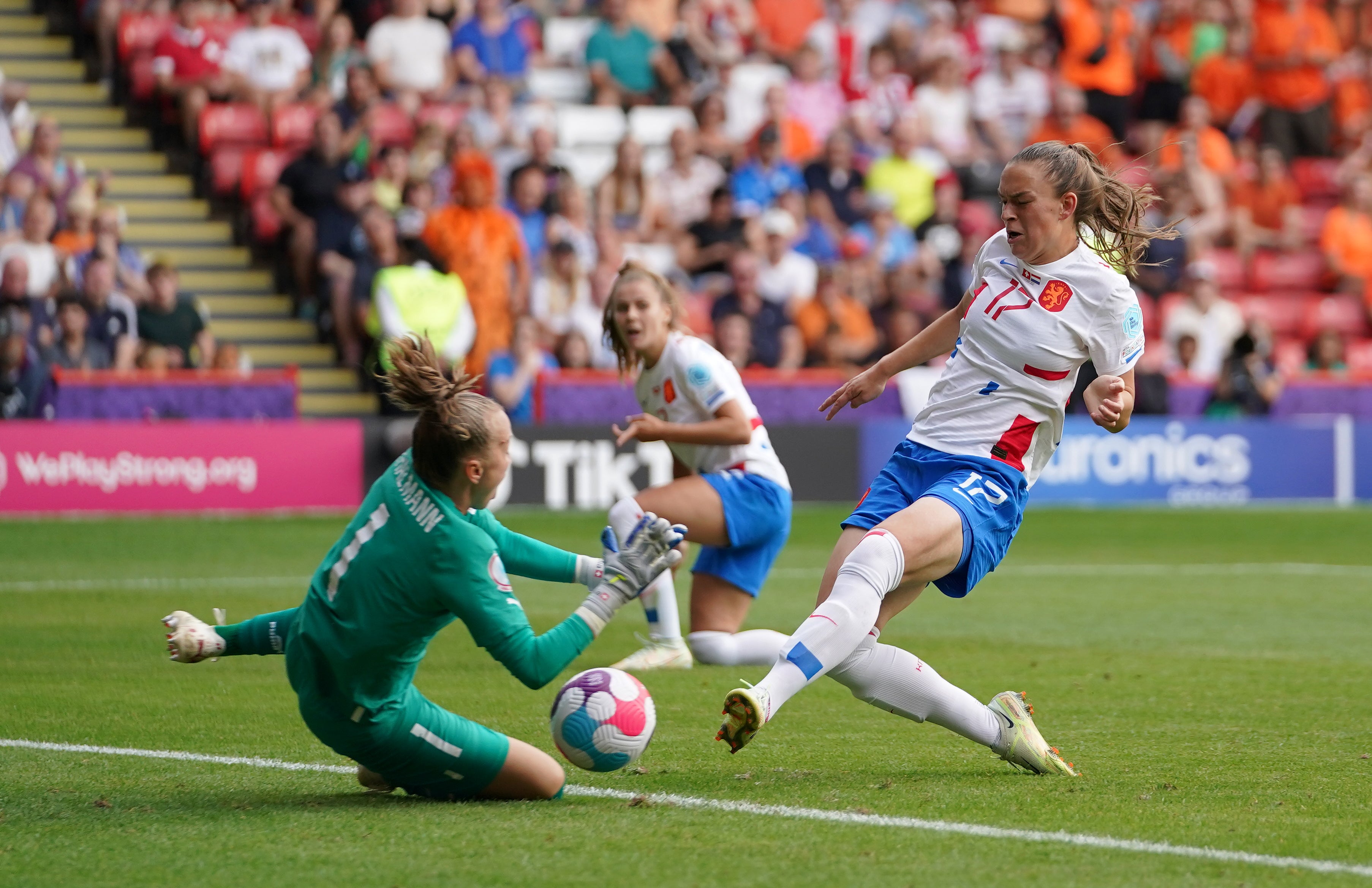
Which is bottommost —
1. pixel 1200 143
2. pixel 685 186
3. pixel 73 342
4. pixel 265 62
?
pixel 73 342

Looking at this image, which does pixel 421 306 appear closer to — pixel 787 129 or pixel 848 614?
pixel 787 129

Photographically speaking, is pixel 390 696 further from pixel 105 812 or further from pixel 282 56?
pixel 282 56

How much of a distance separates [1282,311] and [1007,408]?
18.5 metres

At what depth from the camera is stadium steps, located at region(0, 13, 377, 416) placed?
18844mm

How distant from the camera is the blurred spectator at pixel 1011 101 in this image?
2309 cm

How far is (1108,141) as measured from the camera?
22.6 m

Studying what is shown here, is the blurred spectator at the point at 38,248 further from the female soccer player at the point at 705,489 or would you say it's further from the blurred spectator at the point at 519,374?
the female soccer player at the point at 705,489

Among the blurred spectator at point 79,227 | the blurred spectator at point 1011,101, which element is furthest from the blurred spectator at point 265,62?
the blurred spectator at point 1011,101

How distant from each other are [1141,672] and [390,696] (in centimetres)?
448

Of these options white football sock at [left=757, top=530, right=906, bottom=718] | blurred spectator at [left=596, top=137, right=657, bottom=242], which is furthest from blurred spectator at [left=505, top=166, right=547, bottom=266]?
white football sock at [left=757, top=530, right=906, bottom=718]

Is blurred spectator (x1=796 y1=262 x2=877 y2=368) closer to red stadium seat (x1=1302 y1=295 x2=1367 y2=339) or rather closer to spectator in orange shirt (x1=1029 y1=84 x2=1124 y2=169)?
spectator in orange shirt (x1=1029 y1=84 x2=1124 y2=169)

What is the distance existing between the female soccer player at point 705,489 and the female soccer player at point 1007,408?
241 cm

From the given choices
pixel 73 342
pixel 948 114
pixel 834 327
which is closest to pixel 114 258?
pixel 73 342

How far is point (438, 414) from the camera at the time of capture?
4996 mm
